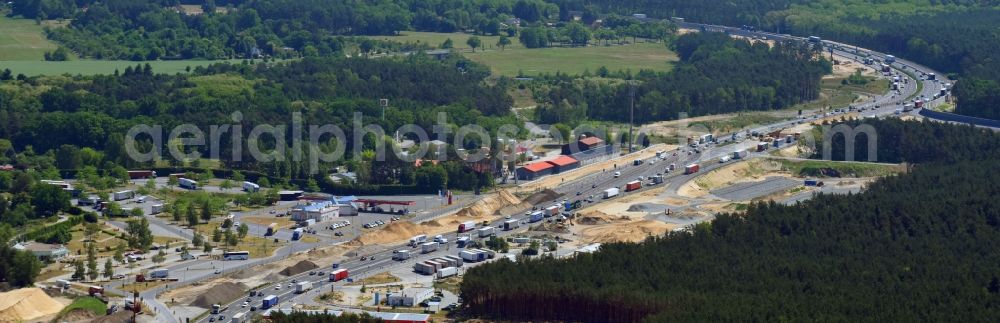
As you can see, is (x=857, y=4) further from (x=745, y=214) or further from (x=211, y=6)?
(x=745, y=214)

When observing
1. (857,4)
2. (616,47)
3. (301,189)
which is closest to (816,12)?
(857,4)

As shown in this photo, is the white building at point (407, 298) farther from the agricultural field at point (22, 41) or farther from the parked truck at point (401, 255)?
the agricultural field at point (22, 41)

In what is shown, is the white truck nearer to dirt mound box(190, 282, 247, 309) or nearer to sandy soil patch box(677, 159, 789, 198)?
dirt mound box(190, 282, 247, 309)

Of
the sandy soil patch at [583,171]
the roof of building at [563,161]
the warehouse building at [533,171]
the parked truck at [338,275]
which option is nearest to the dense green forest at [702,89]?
the sandy soil patch at [583,171]

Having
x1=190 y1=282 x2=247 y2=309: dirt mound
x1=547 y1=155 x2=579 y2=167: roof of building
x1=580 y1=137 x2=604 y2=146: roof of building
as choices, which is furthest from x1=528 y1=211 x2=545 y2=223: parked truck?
x1=580 y1=137 x2=604 y2=146: roof of building

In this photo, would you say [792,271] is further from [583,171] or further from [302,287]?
[583,171]

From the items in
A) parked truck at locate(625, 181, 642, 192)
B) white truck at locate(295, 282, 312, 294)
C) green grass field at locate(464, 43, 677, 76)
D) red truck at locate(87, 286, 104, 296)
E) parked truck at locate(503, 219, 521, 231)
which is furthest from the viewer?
green grass field at locate(464, 43, 677, 76)

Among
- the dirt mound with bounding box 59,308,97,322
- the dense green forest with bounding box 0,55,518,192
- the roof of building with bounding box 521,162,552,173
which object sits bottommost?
the dirt mound with bounding box 59,308,97,322
